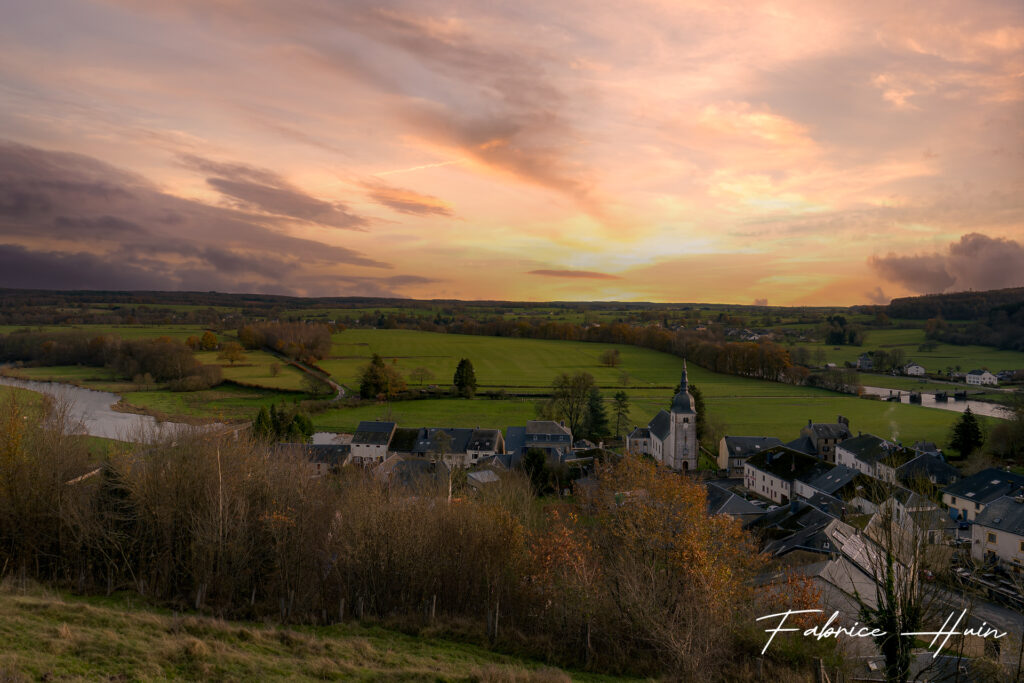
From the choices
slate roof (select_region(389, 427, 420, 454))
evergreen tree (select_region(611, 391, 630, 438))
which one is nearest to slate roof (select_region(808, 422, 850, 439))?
evergreen tree (select_region(611, 391, 630, 438))

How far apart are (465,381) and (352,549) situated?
55227 millimetres

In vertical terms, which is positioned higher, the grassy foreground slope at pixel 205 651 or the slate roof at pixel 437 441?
the grassy foreground slope at pixel 205 651

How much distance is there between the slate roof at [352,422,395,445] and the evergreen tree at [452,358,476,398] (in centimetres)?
2360

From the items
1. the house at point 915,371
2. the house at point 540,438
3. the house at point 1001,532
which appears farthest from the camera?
the house at point 915,371

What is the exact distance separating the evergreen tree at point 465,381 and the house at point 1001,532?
53.5 m

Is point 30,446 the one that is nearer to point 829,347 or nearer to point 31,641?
point 31,641

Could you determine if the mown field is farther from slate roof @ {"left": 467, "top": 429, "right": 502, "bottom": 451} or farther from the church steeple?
the church steeple

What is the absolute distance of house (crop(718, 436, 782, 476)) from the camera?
167 ft

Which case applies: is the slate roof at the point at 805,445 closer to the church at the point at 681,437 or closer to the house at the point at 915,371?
the church at the point at 681,437

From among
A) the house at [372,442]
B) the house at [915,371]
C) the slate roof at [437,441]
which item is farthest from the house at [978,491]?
the house at [915,371]

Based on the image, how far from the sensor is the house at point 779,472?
42000 millimetres

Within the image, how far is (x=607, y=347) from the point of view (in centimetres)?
12269

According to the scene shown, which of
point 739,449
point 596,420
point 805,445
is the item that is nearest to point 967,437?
point 805,445

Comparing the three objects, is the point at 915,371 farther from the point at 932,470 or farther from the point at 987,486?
the point at 987,486
